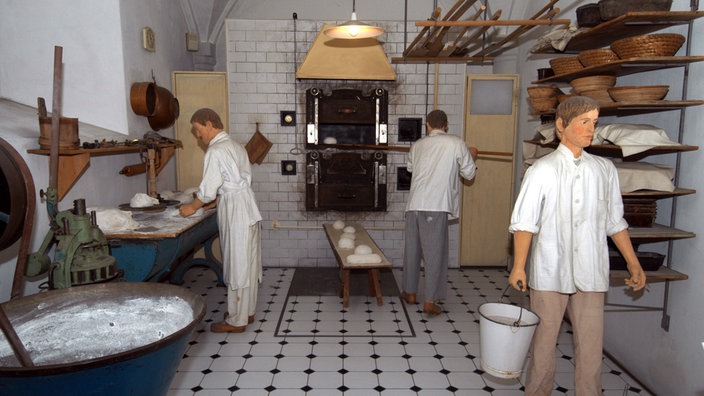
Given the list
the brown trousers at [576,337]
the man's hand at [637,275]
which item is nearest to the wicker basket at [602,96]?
the man's hand at [637,275]

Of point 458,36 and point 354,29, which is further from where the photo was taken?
point 458,36

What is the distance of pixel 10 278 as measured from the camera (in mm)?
3107

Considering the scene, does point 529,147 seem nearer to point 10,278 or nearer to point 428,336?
point 428,336

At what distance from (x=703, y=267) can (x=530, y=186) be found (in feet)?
3.96

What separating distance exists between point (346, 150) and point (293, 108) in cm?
81

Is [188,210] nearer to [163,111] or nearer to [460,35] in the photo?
[163,111]

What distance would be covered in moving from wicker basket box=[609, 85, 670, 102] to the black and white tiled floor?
1.92 metres

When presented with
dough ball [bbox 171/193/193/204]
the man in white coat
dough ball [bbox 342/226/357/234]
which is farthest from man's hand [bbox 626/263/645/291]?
dough ball [bbox 171/193/193/204]

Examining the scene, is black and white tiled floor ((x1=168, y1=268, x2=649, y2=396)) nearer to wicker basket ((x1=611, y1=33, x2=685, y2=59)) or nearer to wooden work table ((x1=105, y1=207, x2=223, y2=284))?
wooden work table ((x1=105, y1=207, x2=223, y2=284))

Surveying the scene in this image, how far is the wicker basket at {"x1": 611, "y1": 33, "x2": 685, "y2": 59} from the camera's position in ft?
8.61

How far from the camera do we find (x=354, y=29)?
3.72 m

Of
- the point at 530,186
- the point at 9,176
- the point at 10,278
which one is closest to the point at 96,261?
the point at 9,176

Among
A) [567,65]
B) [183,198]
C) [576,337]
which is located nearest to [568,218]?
[576,337]

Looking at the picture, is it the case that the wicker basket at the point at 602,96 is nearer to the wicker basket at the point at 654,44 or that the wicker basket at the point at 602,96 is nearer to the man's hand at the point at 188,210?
the wicker basket at the point at 654,44
